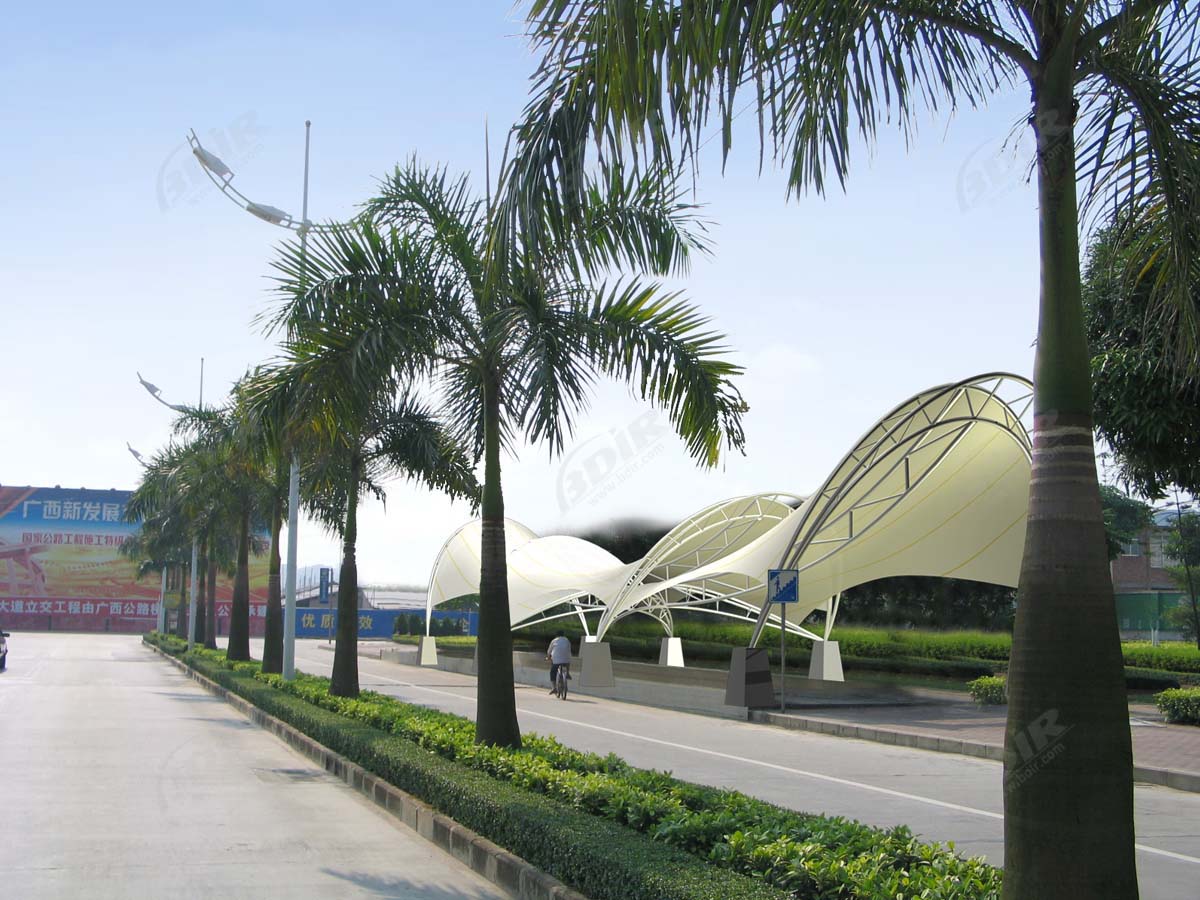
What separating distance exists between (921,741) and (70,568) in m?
88.0

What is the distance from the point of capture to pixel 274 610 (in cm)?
2906

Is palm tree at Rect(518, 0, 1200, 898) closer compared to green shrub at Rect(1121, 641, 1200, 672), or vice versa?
palm tree at Rect(518, 0, 1200, 898)

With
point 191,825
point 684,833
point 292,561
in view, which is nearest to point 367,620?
point 292,561

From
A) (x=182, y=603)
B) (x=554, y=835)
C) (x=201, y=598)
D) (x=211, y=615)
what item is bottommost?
(x=554, y=835)

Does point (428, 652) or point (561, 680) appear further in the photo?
point (428, 652)

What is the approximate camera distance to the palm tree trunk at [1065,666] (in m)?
4.50

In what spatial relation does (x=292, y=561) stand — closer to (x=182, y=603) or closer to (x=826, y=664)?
(x=826, y=664)

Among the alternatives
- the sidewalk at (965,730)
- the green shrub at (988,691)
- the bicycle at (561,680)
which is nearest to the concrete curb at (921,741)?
the sidewalk at (965,730)

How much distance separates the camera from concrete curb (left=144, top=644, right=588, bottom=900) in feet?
24.1

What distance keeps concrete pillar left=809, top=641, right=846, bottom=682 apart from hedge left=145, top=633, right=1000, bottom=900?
2099 centimetres

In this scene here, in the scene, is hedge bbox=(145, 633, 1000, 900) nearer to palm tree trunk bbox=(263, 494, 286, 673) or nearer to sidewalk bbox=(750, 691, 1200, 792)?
sidewalk bbox=(750, 691, 1200, 792)

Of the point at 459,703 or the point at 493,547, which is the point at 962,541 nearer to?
the point at 459,703

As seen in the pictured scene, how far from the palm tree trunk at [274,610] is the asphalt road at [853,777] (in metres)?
5.38

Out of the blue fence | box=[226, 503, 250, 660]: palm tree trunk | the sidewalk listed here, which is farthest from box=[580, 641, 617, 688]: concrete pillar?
the blue fence
